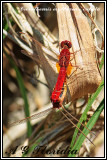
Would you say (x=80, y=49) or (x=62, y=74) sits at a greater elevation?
(x=80, y=49)

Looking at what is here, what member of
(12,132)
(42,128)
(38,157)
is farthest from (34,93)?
(38,157)

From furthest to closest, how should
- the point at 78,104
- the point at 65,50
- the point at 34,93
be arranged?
the point at 34,93 < the point at 78,104 < the point at 65,50

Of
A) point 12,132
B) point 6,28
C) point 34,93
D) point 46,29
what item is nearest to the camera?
point 46,29

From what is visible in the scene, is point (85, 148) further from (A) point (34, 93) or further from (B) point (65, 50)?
(A) point (34, 93)

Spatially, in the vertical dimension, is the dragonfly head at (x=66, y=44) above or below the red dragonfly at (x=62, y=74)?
above

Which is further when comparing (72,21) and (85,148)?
(85,148)

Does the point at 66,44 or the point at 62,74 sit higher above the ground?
the point at 66,44

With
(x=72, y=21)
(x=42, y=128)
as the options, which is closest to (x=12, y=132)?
(x=42, y=128)

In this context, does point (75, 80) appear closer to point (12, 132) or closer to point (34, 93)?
point (12, 132)

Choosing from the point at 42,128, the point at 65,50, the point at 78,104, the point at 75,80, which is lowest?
the point at 42,128

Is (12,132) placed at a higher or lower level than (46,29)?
lower

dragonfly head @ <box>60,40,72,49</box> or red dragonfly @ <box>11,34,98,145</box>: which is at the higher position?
dragonfly head @ <box>60,40,72,49</box>
